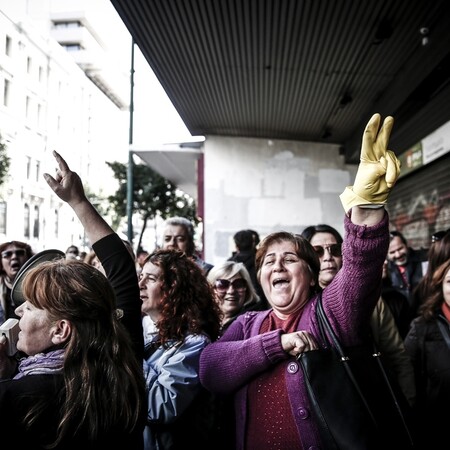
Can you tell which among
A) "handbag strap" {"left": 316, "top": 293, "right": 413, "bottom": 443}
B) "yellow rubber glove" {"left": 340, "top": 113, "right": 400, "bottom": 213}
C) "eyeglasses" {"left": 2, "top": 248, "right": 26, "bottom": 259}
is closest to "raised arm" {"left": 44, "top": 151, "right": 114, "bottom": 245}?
"handbag strap" {"left": 316, "top": 293, "right": 413, "bottom": 443}

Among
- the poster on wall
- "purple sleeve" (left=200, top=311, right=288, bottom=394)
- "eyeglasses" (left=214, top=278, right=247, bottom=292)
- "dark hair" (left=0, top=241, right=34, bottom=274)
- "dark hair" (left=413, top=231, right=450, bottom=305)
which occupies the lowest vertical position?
"purple sleeve" (left=200, top=311, right=288, bottom=394)

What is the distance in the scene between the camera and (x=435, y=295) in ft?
10.5

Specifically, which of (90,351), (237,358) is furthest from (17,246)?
(90,351)

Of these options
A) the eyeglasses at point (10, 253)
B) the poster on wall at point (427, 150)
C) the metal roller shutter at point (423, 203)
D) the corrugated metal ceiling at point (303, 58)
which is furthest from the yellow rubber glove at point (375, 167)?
the metal roller shutter at point (423, 203)

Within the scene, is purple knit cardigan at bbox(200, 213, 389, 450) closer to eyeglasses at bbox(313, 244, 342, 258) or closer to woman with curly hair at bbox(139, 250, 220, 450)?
woman with curly hair at bbox(139, 250, 220, 450)

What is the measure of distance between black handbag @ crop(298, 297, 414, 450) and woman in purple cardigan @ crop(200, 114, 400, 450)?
0.08 meters

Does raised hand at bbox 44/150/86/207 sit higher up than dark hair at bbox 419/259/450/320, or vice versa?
raised hand at bbox 44/150/86/207

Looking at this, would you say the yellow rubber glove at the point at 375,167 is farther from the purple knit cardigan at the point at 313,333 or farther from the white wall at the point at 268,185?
the white wall at the point at 268,185

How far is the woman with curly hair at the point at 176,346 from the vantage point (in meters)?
2.42

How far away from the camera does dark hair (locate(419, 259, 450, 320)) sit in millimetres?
3143

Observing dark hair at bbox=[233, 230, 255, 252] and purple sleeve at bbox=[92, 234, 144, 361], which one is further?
dark hair at bbox=[233, 230, 255, 252]

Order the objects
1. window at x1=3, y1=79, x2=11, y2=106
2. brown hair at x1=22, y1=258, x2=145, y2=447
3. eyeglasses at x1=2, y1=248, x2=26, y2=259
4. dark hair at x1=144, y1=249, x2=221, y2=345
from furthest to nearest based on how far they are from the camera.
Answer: eyeglasses at x1=2, y1=248, x2=26, y2=259
window at x1=3, y1=79, x2=11, y2=106
dark hair at x1=144, y1=249, x2=221, y2=345
brown hair at x1=22, y1=258, x2=145, y2=447

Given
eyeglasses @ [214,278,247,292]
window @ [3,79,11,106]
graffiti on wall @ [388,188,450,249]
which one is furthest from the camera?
graffiti on wall @ [388,188,450,249]

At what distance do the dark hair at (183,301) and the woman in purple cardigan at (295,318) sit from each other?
38cm
